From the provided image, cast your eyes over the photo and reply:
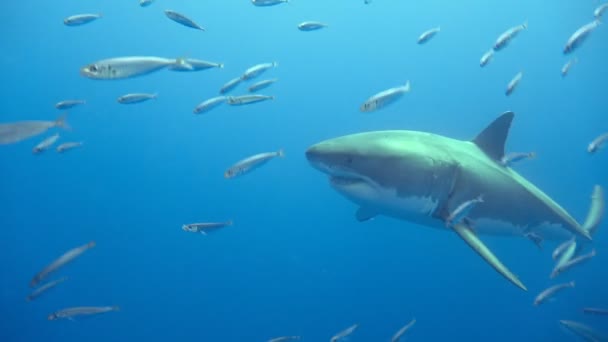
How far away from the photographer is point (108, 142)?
92.1 ft

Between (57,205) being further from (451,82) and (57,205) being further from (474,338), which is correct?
(451,82)

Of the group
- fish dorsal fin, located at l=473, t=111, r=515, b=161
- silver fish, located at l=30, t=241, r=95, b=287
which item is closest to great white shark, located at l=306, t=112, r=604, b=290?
fish dorsal fin, located at l=473, t=111, r=515, b=161

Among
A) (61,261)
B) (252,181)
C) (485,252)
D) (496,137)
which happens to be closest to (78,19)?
(61,261)

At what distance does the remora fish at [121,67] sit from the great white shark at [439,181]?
1591mm

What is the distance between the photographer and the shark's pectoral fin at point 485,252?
11.2 feet

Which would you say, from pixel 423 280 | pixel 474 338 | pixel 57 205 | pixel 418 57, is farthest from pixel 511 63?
pixel 57 205

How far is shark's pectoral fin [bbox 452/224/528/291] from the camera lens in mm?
3416

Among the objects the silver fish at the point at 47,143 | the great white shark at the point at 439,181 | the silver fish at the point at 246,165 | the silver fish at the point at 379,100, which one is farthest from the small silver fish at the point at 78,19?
the great white shark at the point at 439,181

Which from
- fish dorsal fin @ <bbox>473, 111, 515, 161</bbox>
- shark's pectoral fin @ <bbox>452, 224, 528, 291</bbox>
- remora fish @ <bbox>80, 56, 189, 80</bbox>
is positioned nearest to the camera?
shark's pectoral fin @ <bbox>452, 224, 528, 291</bbox>

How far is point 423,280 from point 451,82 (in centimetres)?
1905

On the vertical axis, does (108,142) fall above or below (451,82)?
below

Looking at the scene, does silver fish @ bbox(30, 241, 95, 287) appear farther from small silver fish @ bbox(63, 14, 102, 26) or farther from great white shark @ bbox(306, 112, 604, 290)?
small silver fish @ bbox(63, 14, 102, 26)

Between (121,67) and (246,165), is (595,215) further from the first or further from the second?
(121,67)

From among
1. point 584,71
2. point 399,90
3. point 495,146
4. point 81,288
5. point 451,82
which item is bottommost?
point 81,288
